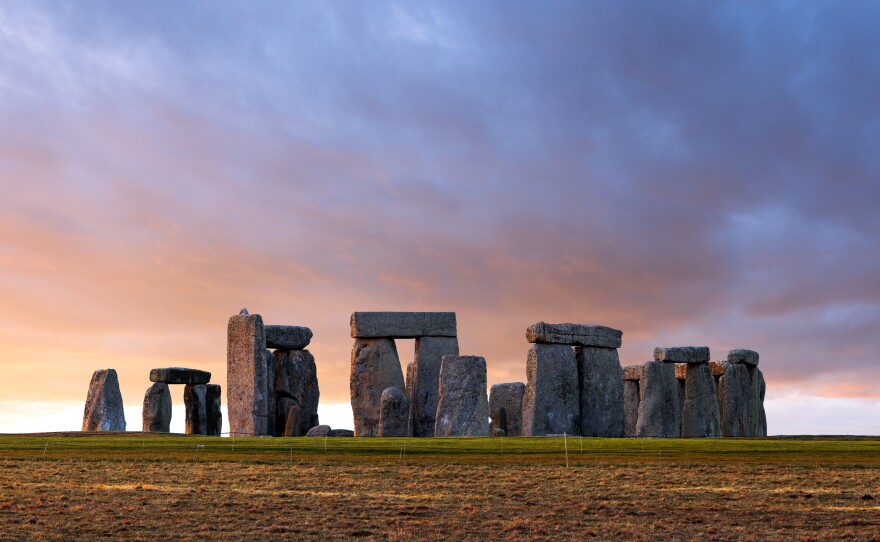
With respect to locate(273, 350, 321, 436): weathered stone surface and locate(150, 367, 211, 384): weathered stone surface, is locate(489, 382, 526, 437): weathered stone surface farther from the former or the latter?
locate(150, 367, 211, 384): weathered stone surface

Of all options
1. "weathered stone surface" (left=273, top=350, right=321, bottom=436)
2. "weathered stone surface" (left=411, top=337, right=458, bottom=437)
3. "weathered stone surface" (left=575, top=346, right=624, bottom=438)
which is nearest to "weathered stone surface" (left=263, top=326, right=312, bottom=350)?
"weathered stone surface" (left=273, top=350, right=321, bottom=436)

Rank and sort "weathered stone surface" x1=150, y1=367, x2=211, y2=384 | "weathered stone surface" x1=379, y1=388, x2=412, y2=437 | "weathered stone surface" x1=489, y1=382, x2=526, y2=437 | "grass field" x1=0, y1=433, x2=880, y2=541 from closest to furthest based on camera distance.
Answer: "grass field" x1=0, y1=433, x2=880, y2=541
"weathered stone surface" x1=379, y1=388, x2=412, y2=437
"weathered stone surface" x1=489, y1=382, x2=526, y2=437
"weathered stone surface" x1=150, y1=367, x2=211, y2=384

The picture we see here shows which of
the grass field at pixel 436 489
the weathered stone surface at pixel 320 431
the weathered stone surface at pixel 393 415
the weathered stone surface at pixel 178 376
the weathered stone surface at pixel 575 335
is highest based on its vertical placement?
the weathered stone surface at pixel 575 335

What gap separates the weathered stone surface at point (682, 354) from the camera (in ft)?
127

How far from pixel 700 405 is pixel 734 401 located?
2.13m

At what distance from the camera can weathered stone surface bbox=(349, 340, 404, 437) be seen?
3525cm

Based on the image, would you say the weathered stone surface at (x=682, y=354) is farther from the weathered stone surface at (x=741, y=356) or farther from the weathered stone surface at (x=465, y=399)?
the weathered stone surface at (x=465, y=399)

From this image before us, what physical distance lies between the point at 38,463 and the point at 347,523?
10.1 metres

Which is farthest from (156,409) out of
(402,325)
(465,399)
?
(465,399)

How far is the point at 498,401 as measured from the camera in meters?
35.6

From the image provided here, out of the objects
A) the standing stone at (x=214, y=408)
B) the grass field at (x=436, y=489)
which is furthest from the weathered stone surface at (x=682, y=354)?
the standing stone at (x=214, y=408)

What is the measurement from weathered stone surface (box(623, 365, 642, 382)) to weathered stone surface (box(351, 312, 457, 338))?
873 cm

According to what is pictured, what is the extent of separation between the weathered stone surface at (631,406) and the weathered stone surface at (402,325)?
29.0 feet

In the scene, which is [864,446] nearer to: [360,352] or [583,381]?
[583,381]
